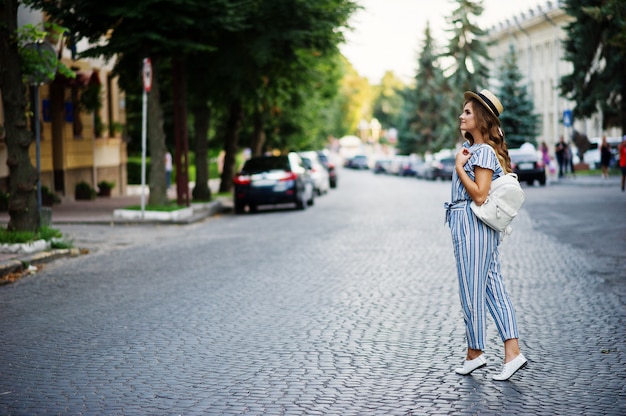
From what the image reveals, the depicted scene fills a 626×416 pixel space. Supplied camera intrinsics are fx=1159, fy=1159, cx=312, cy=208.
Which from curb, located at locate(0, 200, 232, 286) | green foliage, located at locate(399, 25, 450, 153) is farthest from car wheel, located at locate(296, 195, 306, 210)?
green foliage, located at locate(399, 25, 450, 153)

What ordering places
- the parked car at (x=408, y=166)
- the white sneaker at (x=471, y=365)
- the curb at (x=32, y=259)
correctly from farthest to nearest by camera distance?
the parked car at (x=408, y=166) < the curb at (x=32, y=259) < the white sneaker at (x=471, y=365)

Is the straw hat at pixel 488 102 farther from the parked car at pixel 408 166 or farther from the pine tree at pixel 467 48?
the pine tree at pixel 467 48

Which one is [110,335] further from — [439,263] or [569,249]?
[569,249]

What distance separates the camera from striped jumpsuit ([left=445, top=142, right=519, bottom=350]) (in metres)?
6.97

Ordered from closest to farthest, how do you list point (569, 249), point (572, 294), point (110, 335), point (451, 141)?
point (110, 335) < point (572, 294) < point (569, 249) < point (451, 141)

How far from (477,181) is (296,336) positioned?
2.53 metres

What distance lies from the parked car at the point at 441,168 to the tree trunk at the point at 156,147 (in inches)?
1377

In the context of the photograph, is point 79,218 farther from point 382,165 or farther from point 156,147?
point 382,165

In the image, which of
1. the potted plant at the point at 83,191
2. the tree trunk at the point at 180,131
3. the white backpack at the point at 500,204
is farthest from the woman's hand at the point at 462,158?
the potted plant at the point at 83,191

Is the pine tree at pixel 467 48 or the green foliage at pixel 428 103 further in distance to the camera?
the green foliage at pixel 428 103

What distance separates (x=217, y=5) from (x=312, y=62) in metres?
6.68

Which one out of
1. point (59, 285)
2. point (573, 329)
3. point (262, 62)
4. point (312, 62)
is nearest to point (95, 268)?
point (59, 285)

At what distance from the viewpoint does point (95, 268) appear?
577 inches

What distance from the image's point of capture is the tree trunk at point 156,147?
26219mm
